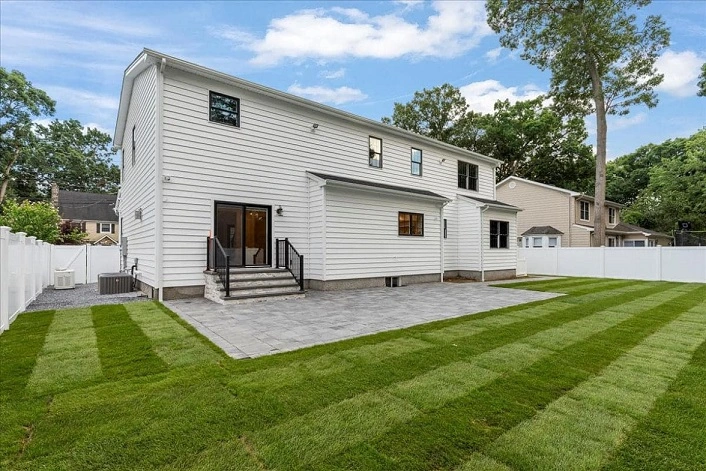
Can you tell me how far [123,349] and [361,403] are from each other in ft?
11.1

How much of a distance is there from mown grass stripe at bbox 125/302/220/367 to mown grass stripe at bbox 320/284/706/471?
2.50 m

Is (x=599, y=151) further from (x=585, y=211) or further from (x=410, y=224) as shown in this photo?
(x=410, y=224)

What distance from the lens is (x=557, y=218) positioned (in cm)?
2394

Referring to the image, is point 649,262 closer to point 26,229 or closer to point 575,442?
point 575,442

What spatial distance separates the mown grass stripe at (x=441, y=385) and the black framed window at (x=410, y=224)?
7.13 meters

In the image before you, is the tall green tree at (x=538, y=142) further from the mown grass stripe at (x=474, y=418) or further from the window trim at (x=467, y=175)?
the mown grass stripe at (x=474, y=418)

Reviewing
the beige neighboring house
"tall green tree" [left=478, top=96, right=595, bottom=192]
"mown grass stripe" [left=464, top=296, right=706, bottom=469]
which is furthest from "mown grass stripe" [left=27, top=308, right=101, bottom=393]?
"tall green tree" [left=478, top=96, right=595, bottom=192]

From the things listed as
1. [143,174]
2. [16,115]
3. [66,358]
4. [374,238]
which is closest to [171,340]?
[66,358]

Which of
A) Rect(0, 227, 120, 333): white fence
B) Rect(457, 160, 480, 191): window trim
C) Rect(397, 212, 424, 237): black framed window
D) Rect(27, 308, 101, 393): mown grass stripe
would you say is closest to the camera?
Rect(27, 308, 101, 393): mown grass stripe

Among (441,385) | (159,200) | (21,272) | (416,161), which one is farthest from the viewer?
(416,161)

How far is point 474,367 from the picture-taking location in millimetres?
3875

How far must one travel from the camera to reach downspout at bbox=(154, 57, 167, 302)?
8227 millimetres

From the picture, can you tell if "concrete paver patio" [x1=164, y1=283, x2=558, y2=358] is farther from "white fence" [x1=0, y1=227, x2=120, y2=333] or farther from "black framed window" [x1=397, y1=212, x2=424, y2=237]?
"black framed window" [x1=397, y1=212, x2=424, y2=237]

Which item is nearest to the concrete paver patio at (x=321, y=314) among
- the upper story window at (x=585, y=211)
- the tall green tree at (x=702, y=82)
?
the tall green tree at (x=702, y=82)
